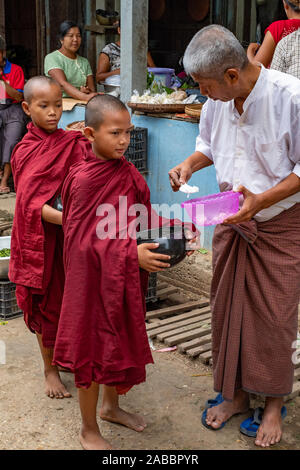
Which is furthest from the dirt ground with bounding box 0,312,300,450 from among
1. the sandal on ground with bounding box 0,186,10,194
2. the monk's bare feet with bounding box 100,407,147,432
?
the sandal on ground with bounding box 0,186,10,194

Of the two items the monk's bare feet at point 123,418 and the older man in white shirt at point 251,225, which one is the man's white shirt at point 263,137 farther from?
the monk's bare feet at point 123,418

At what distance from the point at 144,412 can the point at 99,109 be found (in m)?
1.63

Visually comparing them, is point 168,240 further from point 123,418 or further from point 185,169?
point 123,418

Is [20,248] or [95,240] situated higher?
[95,240]

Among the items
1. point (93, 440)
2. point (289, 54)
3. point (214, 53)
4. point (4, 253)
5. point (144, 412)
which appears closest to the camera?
point (214, 53)

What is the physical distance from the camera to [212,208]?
251 cm

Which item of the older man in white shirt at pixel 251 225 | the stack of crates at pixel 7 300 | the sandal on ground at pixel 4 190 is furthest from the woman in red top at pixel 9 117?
the older man in white shirt at pixel 251 225

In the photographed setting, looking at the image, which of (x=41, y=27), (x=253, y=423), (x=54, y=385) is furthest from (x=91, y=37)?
(x=253, y=423)

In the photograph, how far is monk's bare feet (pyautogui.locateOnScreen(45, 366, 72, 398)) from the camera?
3340 mm
